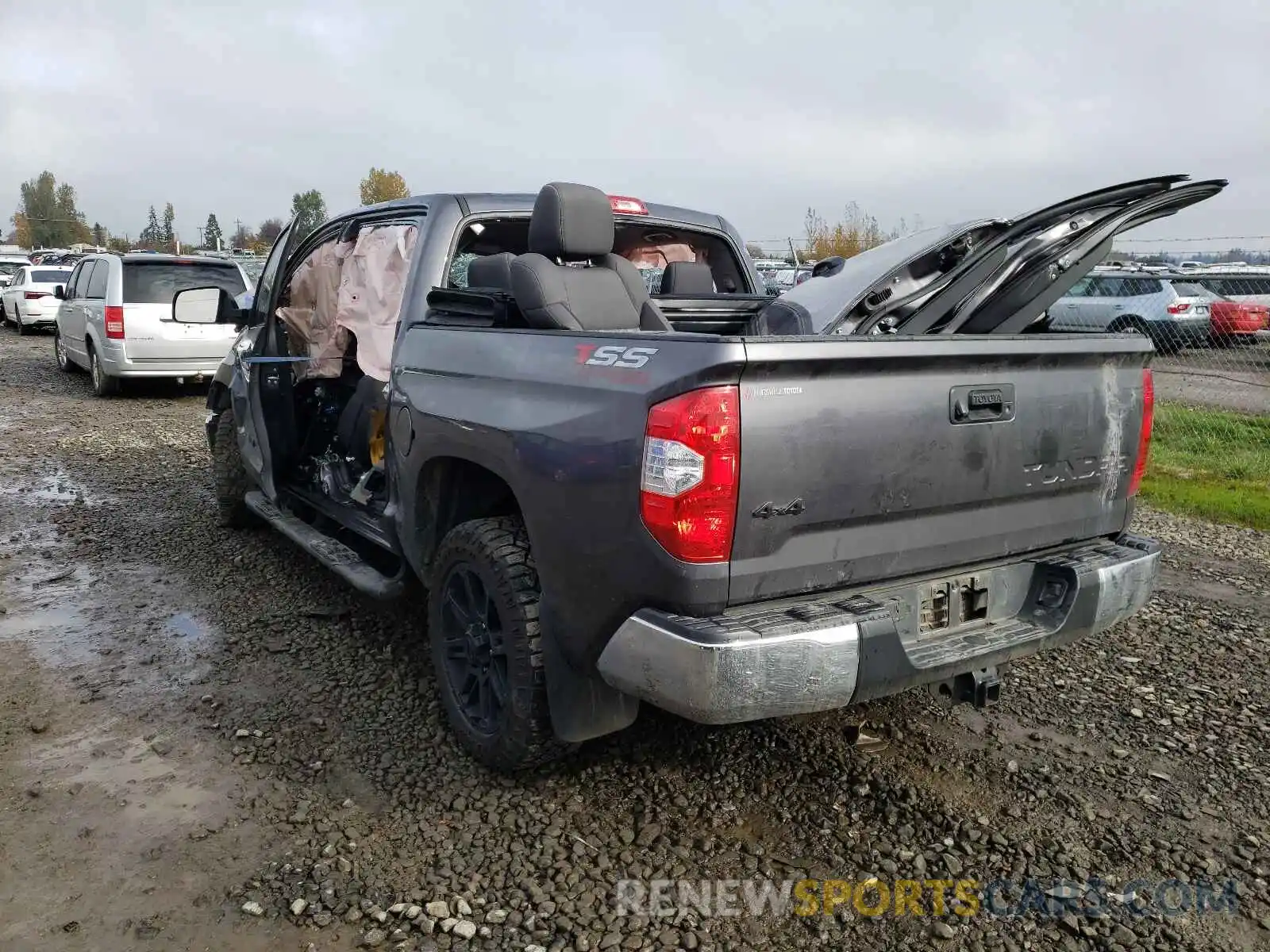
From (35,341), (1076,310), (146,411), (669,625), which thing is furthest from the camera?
(35,341)

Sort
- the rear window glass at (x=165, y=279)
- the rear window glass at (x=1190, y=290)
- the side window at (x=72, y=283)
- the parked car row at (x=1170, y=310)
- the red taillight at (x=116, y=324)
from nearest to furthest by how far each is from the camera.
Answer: the red taillight at (x=116, y=324) < the rear window glass at (x=165, y=279) < the parked car row at (x=1170, y=310) < the side window at (x=72, y=283) < the rear window glass at (x=1190, y=290)

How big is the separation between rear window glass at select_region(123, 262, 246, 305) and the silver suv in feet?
39.0

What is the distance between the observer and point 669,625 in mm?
2492

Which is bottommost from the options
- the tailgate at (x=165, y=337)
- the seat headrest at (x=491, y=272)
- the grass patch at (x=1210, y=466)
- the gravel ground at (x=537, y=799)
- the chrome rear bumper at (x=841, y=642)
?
the gravel ground at (x=537, y=799)

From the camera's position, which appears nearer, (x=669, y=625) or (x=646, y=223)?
(x=669, y=625)

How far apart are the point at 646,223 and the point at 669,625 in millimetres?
2849

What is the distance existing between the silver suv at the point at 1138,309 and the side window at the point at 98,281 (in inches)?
523

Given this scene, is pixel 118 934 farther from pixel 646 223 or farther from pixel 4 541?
pixel 4 541

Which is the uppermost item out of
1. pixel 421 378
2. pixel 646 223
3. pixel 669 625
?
pixel 646 223

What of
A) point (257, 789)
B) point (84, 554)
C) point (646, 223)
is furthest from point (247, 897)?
point (84, 554)

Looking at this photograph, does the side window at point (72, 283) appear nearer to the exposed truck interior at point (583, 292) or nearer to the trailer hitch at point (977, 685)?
the exposed truck interior at point (583, 292)

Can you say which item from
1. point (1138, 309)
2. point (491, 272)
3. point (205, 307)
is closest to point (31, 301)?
point (205, 307)

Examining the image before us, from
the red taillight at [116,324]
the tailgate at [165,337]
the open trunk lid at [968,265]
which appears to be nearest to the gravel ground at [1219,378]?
the open trunk lid at [968,265]

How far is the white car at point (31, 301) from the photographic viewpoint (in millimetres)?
21359
